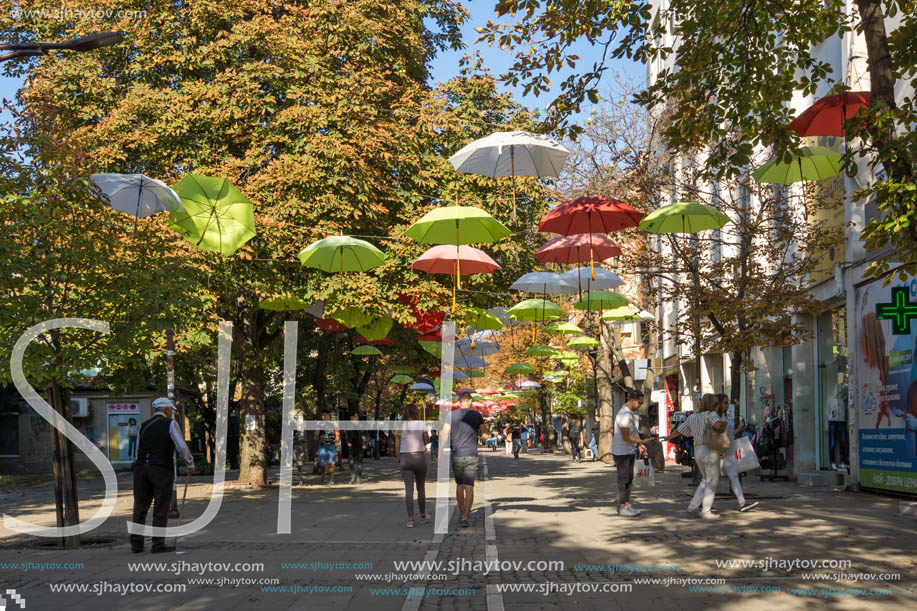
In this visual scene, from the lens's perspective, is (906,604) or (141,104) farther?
(141,104)

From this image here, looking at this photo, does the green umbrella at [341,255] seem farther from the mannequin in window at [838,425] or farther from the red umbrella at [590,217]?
the mannequin in window at [838,425]

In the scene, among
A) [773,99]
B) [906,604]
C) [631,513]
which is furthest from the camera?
[631,513]

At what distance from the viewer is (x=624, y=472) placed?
14.5m

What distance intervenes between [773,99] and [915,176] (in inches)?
116

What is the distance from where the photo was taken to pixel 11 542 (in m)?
13.4

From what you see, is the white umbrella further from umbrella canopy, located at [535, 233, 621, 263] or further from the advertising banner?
the advertising banner

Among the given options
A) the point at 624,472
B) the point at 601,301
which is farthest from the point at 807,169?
the point at 601,301

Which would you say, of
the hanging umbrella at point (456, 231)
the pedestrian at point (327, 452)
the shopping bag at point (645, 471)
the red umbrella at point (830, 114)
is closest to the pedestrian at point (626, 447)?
the hanging umbrella at point (456, 231)

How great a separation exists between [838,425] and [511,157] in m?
10.9

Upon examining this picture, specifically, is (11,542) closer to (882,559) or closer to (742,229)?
(882,559)

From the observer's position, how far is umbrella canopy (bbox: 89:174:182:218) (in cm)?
1392

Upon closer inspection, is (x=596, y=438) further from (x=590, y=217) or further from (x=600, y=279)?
(x=590, y=217)

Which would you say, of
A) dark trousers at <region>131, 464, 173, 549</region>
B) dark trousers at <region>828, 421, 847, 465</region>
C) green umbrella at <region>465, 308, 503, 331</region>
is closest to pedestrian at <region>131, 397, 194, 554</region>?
dark trousers at <region>131, 464, 173, 549</region>

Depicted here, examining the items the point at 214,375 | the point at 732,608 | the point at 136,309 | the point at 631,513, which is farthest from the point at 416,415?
the point at 214,375
